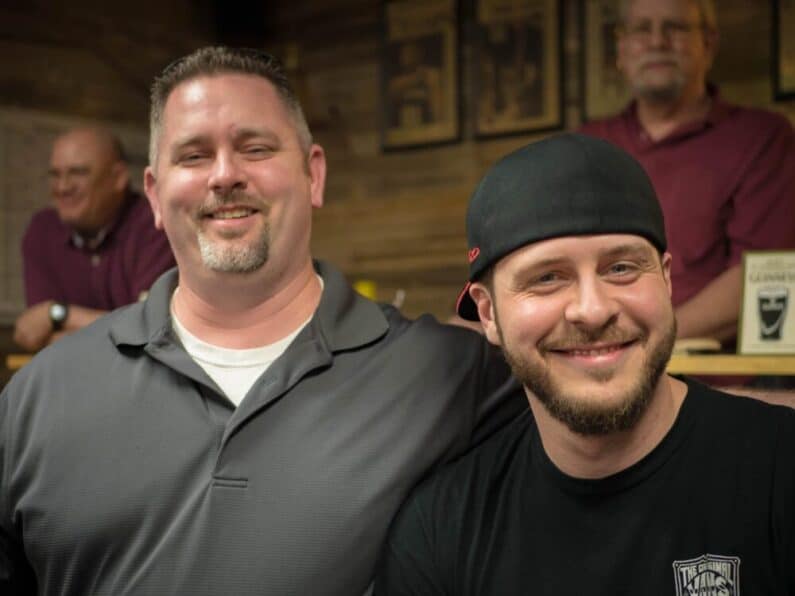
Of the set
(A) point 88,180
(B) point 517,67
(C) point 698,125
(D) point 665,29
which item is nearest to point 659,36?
(D) point 665,29

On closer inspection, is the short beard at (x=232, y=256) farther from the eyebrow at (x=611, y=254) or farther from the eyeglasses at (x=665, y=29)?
the eyeglasses at (x=665, y=29)

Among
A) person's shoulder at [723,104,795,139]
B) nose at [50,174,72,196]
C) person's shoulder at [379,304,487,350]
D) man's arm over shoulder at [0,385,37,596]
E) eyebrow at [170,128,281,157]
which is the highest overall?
person's shoulder at [723,104,795,139]

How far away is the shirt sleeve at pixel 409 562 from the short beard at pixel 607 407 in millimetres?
259

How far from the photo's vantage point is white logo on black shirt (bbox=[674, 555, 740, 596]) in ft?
4.14

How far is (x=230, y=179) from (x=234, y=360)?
1.00 feet

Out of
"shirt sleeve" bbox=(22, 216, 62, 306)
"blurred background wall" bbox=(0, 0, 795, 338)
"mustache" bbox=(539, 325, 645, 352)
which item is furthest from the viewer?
"blurred background wall" bbox=(0, 0, 795, 338)

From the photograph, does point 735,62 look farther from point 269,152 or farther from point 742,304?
point 269,152

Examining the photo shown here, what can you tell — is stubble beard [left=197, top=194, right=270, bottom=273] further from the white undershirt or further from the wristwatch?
the wristwatch

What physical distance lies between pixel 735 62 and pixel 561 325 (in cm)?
310

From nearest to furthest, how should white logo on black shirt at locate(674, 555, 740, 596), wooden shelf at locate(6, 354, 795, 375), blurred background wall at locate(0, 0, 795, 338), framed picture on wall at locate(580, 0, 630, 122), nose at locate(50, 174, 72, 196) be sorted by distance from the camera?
white logo on black shirt at locate(674, 555, 740, 596) < wooden shelf at locate(6, 354, 795, 375) < nose at locate(50, 174, 72, 196) < framed picture on wall at locate(580, 0, 630, 122) < blurred background wall at locate(0, 0, 795, 338)

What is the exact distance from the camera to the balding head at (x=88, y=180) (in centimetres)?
382

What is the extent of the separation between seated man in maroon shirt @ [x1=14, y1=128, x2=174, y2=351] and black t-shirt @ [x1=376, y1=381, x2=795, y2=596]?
7.73 feet

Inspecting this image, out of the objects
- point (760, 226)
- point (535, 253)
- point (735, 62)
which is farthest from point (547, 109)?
point (535, 253)

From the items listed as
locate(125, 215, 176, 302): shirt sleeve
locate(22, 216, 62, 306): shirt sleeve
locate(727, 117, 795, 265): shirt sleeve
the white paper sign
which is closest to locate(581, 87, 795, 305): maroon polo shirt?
locate(727, 117, 795, 265): shirt sleeve
